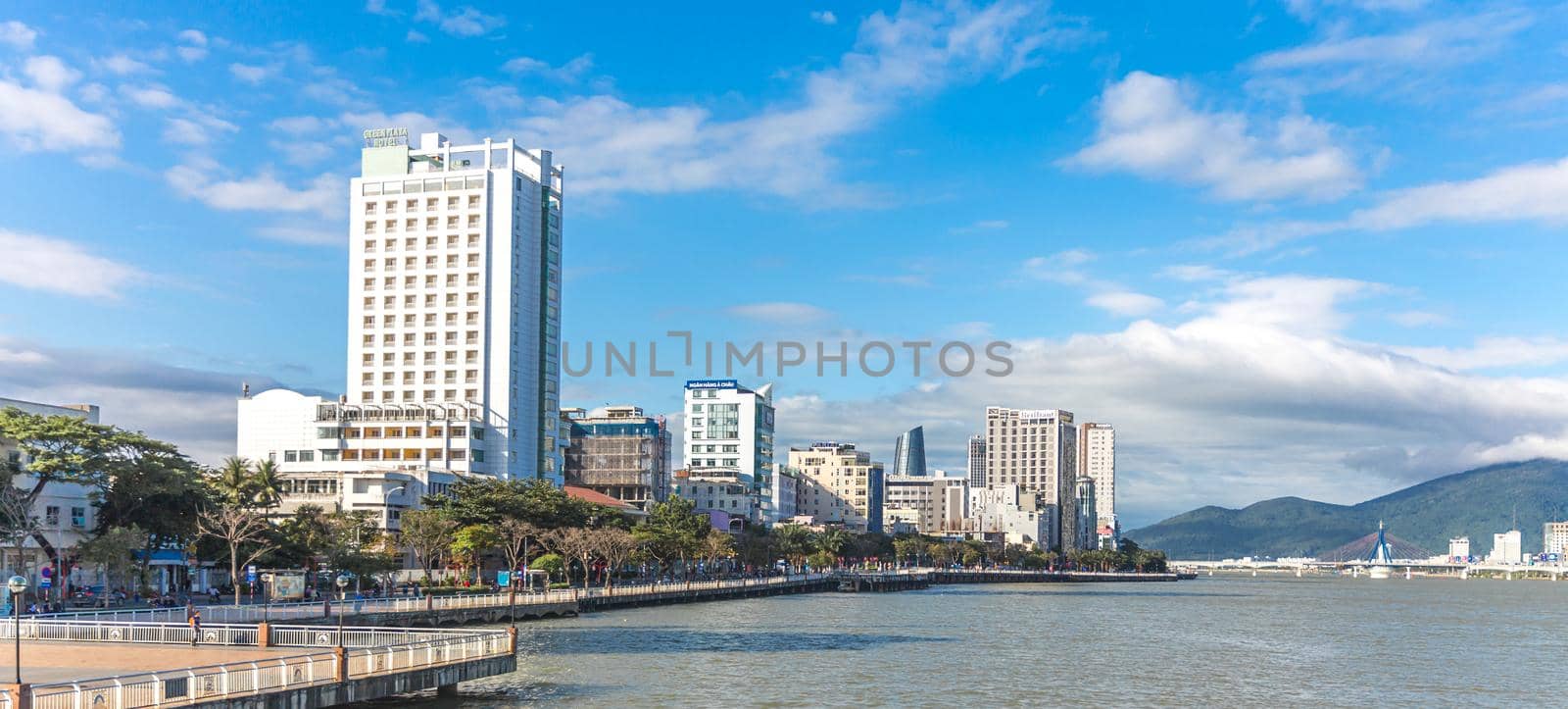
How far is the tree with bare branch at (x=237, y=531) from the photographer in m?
95.4

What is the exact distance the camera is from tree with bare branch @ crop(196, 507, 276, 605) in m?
95.4

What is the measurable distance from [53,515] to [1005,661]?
69.3 metres

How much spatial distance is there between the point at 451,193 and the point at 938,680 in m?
138

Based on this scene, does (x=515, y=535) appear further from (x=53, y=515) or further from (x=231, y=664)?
(x=231, y=664)

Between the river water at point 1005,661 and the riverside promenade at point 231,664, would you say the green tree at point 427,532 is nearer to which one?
the river water at point 1005,661

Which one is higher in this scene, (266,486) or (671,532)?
(266,486)

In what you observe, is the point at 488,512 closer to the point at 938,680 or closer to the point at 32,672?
the point at 938,680

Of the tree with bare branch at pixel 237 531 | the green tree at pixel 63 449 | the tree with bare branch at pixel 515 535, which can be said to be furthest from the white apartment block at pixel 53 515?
the tree with bare branch at pixel 515 535

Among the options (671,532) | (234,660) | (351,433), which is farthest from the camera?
(351,433)

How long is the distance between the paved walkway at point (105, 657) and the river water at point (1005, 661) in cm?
802

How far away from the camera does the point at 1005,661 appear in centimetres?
8862

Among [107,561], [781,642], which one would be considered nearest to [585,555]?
[781,642]

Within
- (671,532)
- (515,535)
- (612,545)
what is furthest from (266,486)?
(671,532)

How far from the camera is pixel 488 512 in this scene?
140m
